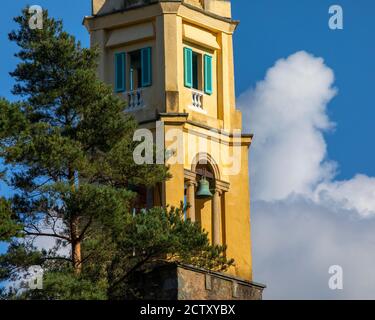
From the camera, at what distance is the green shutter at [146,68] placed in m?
60.2

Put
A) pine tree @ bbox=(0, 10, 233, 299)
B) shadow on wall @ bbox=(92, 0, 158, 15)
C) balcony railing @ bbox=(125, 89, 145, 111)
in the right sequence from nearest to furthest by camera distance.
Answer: pine tree @ bbox=(0, 10, 233, 299), balcony railing @ bbox=(125, 89, 145, 111), shadow on wall @ bbox=(92, 0, 158, 15)

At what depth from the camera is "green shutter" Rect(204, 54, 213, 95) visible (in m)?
61.2

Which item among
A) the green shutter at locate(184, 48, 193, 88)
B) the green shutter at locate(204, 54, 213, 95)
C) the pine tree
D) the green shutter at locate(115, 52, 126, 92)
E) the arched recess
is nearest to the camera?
the pine tree

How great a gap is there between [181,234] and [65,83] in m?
4.66

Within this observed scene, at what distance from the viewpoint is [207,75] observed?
61.3 meters

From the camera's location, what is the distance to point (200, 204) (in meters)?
60.1

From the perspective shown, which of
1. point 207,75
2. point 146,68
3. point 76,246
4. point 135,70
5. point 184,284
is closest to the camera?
point 76,246

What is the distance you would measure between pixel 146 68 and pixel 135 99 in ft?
2.99

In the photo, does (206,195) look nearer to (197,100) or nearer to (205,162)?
(205,162)

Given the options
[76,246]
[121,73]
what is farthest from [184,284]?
[121,73]

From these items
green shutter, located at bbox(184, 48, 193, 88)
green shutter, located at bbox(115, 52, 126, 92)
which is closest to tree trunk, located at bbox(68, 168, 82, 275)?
green shutter, located at bbox(184, 48, 193, 88)

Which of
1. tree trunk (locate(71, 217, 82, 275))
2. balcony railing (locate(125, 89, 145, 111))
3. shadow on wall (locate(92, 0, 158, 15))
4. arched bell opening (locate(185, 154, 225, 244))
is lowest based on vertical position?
tree trunk (locate(71, 217, 82, 275))

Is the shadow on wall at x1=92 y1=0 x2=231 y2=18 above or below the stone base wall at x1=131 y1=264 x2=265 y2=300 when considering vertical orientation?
above

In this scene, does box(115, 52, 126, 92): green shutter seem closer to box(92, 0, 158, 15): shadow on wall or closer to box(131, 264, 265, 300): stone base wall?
box(92, 0, 158, 15): shadow on wall
